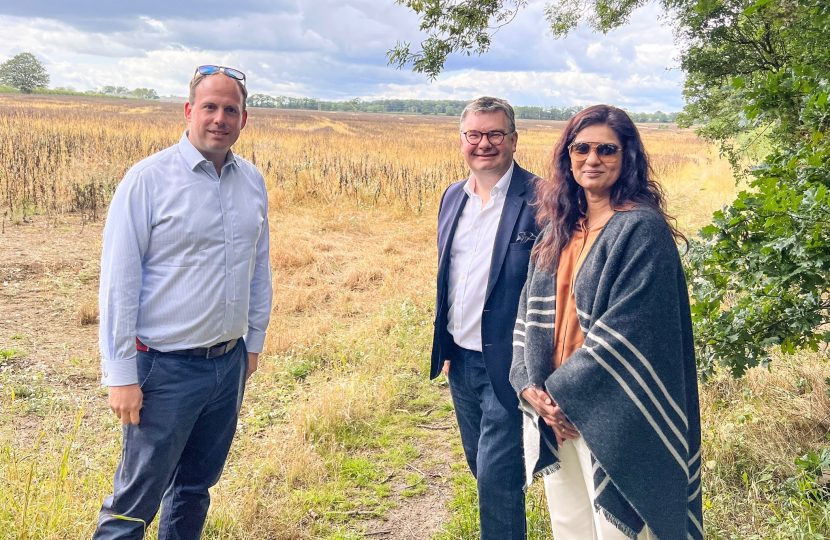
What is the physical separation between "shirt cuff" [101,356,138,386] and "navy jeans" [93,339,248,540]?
9cm

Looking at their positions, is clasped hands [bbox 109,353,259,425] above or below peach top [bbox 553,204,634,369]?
below

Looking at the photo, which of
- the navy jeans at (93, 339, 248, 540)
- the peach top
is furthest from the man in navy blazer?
the navy jeans at (93, 339, 248, 540)

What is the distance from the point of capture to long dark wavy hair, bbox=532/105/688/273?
1.86 metres

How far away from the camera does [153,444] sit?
2.04 metres

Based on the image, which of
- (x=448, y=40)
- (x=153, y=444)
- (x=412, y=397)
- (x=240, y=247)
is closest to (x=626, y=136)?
(x=240, y=247)

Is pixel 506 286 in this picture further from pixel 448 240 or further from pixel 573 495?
pixel 573 495

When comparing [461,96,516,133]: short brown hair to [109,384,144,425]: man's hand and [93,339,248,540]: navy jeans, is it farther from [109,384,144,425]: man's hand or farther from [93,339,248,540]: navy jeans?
[109,384,144,425]: man's hand

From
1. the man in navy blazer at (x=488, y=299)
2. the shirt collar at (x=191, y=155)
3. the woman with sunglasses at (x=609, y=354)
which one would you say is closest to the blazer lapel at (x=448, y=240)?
the man in navy blazer at (x=488, y=299)

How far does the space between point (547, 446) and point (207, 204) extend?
148cm

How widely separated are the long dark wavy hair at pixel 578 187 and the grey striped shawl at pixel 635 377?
0.13m

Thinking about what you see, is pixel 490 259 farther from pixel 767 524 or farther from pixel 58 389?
pixel 58 389

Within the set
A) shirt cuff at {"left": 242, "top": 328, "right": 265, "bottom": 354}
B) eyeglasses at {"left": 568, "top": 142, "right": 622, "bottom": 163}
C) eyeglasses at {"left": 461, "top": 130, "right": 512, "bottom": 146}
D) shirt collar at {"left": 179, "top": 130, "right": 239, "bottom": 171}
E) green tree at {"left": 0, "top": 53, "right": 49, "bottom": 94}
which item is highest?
green tree at {"left": 0, "top": 53, "right": 49, "bottom": 94}

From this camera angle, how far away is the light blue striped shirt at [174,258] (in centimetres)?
199

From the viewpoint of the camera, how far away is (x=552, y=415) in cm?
191
